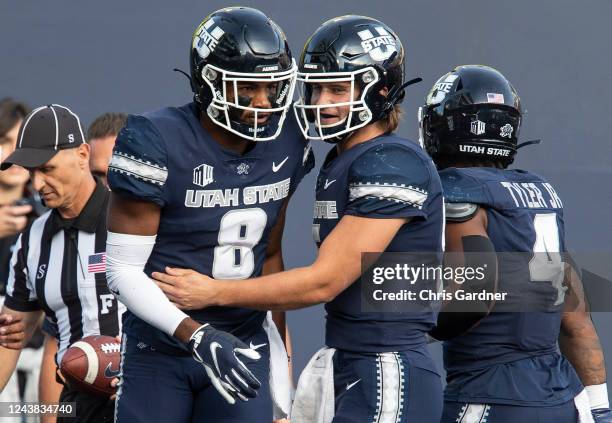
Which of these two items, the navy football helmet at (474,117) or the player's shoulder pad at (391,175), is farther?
the navy football helmet at (474,117)

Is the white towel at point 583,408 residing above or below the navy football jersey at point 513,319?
below

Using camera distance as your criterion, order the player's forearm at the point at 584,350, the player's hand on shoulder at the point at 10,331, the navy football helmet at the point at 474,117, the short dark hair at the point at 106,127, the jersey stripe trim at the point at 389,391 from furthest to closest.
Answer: the short dark hair at the point at 106,127 → the player's hand on shoulder at the point at 10,331 → the player's forearm at the point at 584,350 → the navy football helmet at the point at 474,117 → the jersey stripe trim at the point at 389,391

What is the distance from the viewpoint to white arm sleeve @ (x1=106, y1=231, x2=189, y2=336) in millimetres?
2754

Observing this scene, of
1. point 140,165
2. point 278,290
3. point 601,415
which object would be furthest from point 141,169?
point 601,415

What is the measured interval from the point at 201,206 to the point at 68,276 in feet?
3.49

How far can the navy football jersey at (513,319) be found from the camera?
302 centimetres

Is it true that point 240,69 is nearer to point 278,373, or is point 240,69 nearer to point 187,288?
point 187,288

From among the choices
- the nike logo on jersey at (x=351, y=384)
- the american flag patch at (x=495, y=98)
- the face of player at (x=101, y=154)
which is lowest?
the nike logo on jersey at (x=351, y=384)

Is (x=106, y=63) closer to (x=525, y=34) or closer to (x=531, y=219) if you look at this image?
(x=525, y=34)

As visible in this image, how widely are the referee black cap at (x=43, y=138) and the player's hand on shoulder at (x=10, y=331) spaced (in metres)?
0.52

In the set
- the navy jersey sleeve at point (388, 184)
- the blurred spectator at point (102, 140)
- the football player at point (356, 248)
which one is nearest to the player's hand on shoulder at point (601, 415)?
the football player at point (356, 248)

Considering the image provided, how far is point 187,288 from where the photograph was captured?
9.14ft

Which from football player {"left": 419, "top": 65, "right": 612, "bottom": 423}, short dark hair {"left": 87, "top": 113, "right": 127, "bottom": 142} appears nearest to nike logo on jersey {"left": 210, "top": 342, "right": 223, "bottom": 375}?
football player {"left": 419, "top": 65, "right": 612, "bottom": 423}

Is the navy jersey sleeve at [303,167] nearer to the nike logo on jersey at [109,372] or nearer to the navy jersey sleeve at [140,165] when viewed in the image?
the navy jersey sleeve at [140,165]
